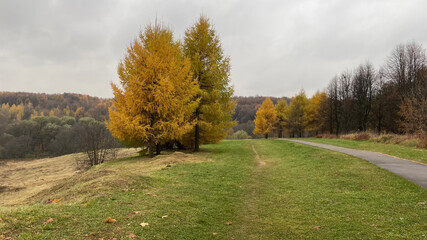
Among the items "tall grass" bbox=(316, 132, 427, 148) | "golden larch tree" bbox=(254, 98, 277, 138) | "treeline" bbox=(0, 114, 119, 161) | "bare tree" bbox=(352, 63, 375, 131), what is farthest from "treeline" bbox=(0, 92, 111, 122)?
"tall grass" bbox=(316, 132, 427, 148)

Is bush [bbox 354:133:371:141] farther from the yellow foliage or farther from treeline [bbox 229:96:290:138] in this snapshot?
treeline [bbox 229:96:290:138]

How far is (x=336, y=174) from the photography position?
10859 mm

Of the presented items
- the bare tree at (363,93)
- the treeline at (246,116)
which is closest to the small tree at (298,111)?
the bare tree at (363,93)

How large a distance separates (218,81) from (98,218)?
1715 centimetres

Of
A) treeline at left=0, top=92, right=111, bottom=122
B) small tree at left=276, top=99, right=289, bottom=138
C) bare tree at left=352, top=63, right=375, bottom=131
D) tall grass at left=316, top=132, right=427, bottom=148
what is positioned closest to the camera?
tall grass at left=316, top=132, right=427, bottom=148

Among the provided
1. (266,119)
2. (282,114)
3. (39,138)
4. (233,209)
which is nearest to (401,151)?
(233,209)

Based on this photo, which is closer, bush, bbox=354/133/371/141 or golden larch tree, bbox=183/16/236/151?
golden larch tree, bbox=183/16/236/151

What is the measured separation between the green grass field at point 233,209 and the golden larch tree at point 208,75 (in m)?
10.9

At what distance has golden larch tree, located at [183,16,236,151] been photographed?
21328 millimetres

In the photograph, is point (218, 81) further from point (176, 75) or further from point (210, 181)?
point (210, 181)

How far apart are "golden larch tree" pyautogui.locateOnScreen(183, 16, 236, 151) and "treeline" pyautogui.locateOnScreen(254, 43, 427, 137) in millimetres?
21638

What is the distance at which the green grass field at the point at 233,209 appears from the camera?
4867mm

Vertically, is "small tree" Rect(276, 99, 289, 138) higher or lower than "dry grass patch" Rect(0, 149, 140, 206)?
higher

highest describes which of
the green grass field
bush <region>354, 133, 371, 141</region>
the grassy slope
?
bush <region>354, 133, 371, 141</region>
